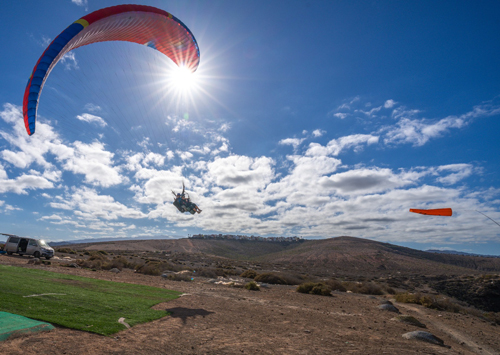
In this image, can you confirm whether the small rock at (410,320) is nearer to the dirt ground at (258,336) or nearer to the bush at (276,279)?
the dirt ground at (258,336)

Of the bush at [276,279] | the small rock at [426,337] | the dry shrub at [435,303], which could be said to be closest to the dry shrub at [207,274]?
the bush at [276,279]

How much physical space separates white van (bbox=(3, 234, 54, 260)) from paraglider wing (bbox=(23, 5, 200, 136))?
18.9 metres

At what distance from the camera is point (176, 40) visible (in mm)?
17938

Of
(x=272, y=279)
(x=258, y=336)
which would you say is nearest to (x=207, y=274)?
(x=272, y=279)

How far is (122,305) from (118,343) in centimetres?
382

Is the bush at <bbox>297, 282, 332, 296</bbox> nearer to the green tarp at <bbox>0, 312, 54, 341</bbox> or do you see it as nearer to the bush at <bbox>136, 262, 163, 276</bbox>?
the bush at <bbox>136, 262, 163, 276</bbox>

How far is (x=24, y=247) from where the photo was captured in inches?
969

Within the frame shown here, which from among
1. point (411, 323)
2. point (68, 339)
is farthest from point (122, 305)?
point (411, 323)

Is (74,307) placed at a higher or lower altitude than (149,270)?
higher

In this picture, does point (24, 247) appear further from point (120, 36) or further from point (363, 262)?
point (363, 262)

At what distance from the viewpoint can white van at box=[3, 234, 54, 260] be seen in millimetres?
24531

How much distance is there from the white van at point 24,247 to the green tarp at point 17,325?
76.9 ft

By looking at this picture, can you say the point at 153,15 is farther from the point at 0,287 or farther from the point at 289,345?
the point at 289,345

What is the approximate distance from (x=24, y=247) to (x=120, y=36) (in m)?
22.6
